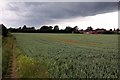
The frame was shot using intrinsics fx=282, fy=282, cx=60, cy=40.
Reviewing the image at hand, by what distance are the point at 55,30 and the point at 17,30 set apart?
81.1ft

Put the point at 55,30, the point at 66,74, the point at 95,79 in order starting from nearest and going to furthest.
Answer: the point at 95,79, the point at 66,74, the point at 55,30

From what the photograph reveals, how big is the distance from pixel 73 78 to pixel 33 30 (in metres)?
137

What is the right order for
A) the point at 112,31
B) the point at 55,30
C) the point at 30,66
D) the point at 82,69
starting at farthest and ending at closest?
the point at 55,30 → the point at 112,31 → the point at 30,66 → the point at 82,69

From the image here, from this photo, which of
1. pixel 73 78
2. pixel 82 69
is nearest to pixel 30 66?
pixel 82 69

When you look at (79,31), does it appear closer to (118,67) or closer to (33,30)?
(33,30)

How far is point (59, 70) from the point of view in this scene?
1494 centimetres

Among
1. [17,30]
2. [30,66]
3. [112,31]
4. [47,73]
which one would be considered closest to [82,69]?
[47,73]

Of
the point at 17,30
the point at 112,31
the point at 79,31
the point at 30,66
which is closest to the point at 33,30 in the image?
the point at 17,30

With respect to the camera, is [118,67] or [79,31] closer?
[118,67]

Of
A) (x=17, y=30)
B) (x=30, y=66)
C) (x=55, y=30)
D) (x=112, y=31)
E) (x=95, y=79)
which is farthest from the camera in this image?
(x=17, y=30)

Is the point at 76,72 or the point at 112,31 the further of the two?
the point at 112,31

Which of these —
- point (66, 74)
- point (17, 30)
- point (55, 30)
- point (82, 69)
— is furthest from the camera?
point (17, 30)

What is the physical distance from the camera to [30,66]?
653 inches

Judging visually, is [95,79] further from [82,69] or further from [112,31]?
[112,31]
